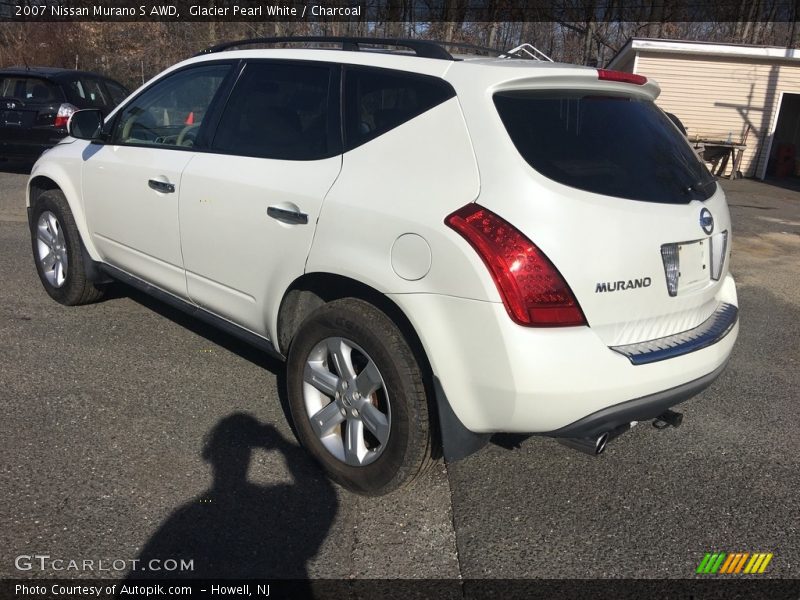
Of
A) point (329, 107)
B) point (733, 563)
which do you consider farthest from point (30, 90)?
point (733, 563)

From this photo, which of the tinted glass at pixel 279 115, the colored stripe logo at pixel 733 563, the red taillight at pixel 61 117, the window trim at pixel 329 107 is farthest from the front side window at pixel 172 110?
the red taillight at pixel 61 117

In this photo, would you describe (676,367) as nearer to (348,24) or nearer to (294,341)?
(294,341)

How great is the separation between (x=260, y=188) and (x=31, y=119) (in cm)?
894

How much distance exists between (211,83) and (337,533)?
254 centimetres

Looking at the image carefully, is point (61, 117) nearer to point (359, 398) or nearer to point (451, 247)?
point (359, 398)

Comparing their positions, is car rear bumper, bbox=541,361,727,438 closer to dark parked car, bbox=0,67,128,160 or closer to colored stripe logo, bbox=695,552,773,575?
colored stripe logo, bbox=695,552,773,575

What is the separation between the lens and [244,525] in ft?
9.25

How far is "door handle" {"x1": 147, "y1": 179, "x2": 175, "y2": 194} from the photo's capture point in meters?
3.79

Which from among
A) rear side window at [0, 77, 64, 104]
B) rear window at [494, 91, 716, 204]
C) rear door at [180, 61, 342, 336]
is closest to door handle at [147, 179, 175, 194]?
rear door at [180, 61, 342, 336]

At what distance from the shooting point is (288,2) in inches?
953

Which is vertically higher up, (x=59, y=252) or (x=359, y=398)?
(x=359, y=398)

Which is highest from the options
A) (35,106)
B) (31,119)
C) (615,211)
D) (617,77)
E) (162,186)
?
(617,77)

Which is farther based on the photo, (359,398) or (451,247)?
(359,398)

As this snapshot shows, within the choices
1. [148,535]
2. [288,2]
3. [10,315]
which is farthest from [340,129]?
[288,2]
